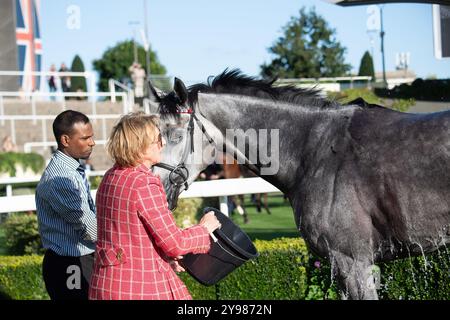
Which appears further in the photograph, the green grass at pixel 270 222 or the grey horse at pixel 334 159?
the green grass at pixel 270 222

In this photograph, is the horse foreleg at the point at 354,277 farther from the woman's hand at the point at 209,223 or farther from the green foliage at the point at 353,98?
the green foliage at the point at 353,98

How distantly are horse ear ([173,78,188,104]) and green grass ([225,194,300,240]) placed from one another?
5.48 metres

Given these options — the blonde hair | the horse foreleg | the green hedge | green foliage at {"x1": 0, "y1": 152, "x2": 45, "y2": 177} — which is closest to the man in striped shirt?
the blonde hair

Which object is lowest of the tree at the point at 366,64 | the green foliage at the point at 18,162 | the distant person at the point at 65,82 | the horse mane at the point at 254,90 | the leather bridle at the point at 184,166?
the green foliage at the point at 18,162

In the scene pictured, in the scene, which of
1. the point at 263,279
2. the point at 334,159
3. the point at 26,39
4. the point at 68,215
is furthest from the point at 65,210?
the point at 26,39

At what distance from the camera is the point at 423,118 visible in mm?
3764

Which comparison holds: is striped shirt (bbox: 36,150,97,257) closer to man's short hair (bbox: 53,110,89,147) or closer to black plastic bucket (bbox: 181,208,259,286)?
man's short hair (bbox: 53,110,89,147)

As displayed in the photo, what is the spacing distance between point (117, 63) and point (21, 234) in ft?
213

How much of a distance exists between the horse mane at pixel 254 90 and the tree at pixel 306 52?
32.6 m

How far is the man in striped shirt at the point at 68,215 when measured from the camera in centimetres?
372

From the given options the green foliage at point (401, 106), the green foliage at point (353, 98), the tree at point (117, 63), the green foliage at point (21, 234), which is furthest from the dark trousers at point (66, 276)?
the tree at point (117, 63)

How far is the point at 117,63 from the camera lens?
70.6 metres
